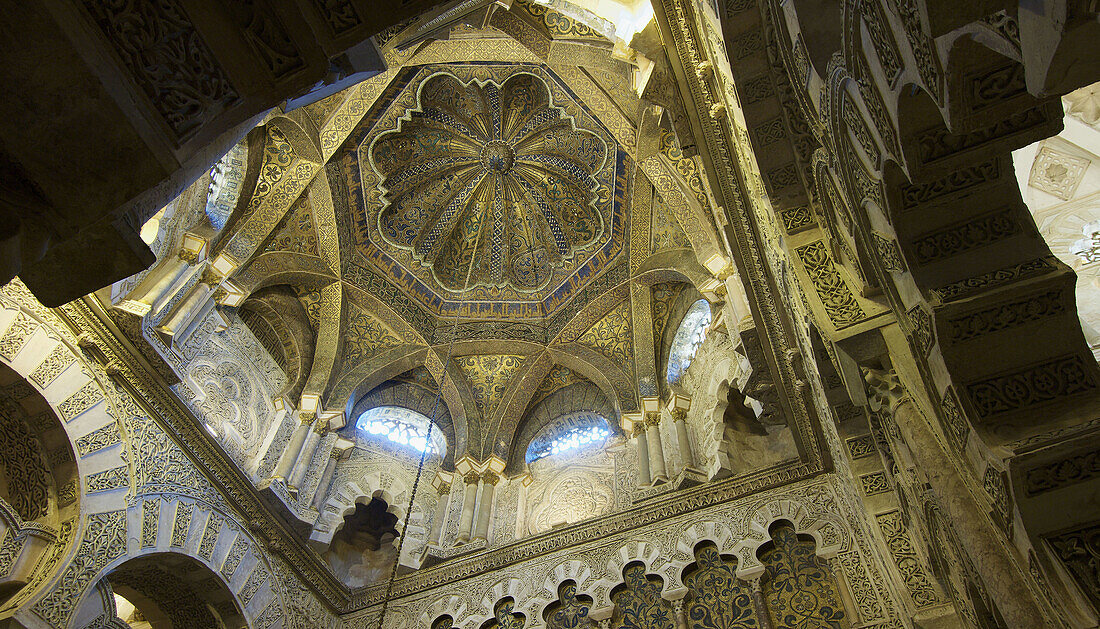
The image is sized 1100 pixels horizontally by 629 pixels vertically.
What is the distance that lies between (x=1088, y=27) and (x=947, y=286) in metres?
1.33

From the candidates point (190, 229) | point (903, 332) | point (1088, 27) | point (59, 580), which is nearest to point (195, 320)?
point (190, 229)

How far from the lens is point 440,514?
947 centimetres

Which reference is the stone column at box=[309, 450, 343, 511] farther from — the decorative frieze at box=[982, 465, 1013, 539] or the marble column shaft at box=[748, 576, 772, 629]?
the decorative frieze at box=[982, 465, 1013, 539]

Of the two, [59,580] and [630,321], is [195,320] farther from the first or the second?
[630,321]

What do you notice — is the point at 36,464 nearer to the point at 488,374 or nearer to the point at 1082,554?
the point at 488,374

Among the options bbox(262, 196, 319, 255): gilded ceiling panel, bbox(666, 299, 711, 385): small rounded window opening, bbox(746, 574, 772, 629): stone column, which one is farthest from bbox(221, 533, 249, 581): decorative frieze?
bbox(666, 299, 711, 385): small rounded window opening

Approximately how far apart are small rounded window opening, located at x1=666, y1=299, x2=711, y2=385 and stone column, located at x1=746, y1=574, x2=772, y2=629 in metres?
3.09

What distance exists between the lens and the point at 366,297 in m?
10.4

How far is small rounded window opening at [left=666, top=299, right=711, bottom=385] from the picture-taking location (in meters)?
9.23

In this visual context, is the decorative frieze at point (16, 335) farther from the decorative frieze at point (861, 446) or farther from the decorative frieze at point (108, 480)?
the decorative frieze at point (861, 446)

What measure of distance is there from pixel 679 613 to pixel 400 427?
511cm

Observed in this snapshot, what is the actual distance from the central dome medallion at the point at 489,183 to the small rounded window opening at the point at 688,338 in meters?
2.26

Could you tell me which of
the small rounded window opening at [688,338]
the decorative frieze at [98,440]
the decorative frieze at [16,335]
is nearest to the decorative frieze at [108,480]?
the decorative frieze at [98,440]

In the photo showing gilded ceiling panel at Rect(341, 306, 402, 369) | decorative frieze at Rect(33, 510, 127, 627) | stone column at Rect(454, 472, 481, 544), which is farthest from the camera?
gilded ceiling panel at Rect(341, 306, 402, 369)
